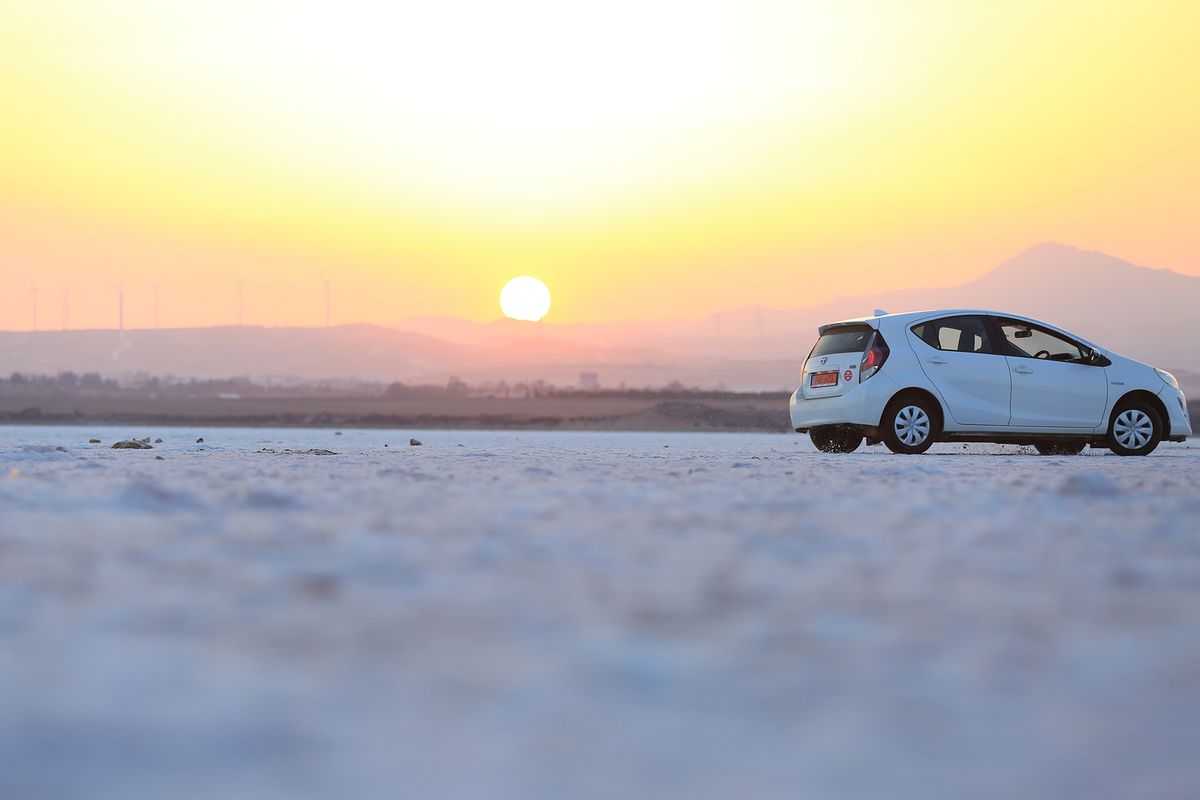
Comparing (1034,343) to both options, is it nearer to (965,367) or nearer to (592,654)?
(965,367)

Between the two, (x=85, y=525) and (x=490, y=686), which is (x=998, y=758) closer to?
(x=490, y=686)

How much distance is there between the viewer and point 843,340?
13539mm

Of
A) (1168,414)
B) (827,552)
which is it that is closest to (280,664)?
(827,552)

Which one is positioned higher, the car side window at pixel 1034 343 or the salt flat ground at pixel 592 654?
the car side window at pixel 1034 343

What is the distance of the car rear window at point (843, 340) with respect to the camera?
43.5 feet

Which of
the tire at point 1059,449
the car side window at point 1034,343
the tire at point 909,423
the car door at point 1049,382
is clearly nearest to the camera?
the tire at point 909,423

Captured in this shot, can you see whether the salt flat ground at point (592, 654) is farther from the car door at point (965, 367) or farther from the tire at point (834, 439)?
the tire at point (834, 439)

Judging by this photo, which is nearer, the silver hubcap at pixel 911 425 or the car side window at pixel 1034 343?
the silver hubcap at pixel 911 425

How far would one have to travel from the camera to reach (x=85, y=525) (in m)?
4.90

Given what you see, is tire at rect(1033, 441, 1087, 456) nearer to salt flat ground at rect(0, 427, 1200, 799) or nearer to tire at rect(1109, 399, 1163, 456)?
tire at rect(1109, 399, 1163, 456)

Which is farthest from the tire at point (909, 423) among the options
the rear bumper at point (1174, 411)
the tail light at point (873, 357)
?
the rear bumper at point (1174, 411)

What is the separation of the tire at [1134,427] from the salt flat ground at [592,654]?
9175 mm

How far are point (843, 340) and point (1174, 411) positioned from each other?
3.95 metres

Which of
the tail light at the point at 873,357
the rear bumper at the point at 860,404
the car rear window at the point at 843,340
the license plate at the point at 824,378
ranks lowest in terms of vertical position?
the rear bumper at the point at 860,404
